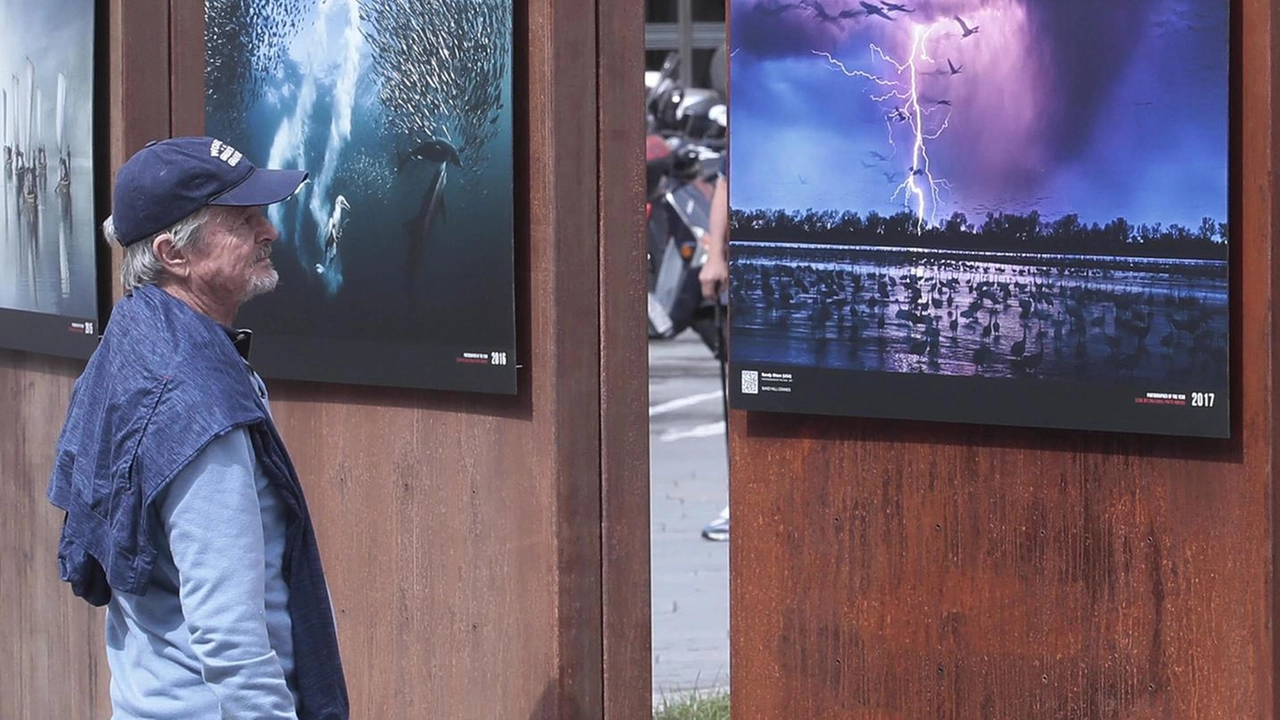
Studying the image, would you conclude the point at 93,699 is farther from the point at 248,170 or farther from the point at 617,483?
the point at 248,170

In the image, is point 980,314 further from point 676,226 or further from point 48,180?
point 676,226

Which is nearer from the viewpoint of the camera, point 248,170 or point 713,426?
point 248,170

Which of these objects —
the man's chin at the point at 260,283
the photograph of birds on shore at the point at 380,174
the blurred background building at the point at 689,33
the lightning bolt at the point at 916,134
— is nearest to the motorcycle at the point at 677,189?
the blurred background building at the point at 689,33

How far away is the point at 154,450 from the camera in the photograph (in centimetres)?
270

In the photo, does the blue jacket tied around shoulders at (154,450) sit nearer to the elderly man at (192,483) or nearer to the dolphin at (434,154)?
the elderly man at (192,483)

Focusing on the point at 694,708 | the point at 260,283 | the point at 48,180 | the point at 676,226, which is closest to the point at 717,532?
the point at 694,708

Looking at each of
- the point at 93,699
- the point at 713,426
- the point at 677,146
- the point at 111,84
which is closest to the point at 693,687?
the point at 93,699

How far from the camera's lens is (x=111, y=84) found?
493 centimetres

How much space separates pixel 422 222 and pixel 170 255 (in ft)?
4.12

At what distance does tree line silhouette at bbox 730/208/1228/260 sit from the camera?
322cm

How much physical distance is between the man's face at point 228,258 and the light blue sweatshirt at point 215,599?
11.9 inches

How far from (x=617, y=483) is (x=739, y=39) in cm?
100

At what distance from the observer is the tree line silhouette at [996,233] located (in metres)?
3.22

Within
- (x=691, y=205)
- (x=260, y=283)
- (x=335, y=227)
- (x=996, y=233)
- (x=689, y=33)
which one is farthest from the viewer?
(x=689, y=33)
